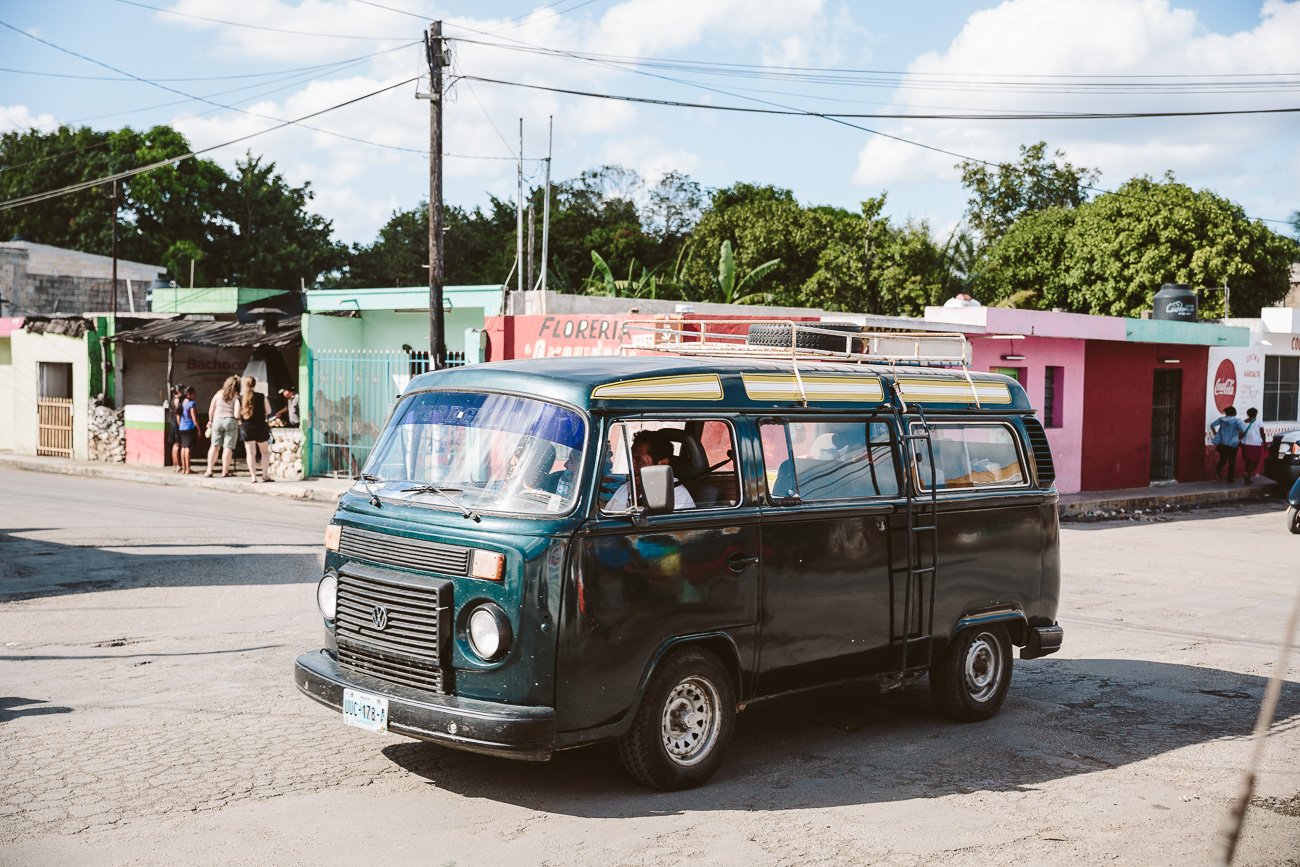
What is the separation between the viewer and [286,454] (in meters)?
23.1

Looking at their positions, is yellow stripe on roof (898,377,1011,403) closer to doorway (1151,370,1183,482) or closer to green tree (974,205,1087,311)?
doorway (1151,370,1183,482)

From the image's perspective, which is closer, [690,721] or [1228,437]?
[690,721]

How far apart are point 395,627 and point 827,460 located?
2553 millimetres

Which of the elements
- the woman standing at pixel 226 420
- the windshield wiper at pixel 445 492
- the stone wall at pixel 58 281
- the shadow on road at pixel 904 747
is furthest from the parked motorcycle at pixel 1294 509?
the stone wall at pixel 58 281

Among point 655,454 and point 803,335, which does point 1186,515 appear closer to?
point 803,335

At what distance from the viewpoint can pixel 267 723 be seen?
7.16 metres

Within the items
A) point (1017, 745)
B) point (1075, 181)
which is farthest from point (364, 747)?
point (1075, 181)

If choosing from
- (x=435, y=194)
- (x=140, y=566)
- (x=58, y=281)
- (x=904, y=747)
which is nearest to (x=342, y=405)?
(x=435, y=194)

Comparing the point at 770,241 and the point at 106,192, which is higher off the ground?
the point at 106,192

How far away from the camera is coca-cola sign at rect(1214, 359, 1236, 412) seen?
95.2 feet

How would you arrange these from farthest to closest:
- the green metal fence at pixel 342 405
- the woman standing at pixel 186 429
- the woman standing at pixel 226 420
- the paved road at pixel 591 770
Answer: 1. the woman standing at pixel 186 429
2. the green metal fence at pixel 342 405
3. the woman standing at pixel 226 420
4. the paved road at pixel 591 770

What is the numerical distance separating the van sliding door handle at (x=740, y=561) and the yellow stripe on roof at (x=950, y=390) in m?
1.75

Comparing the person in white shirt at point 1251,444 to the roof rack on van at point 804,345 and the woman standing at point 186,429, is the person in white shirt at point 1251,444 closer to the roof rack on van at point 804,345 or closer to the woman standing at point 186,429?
the roof rack on van at point 804,345

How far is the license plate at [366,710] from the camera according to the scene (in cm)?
583
